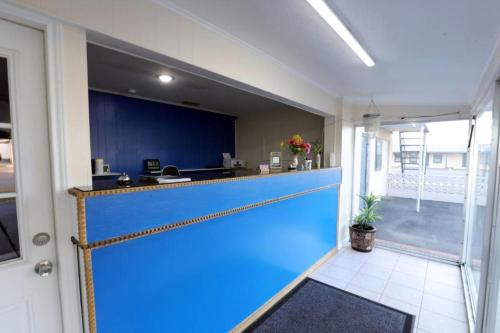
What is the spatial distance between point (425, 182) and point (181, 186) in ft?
28.7

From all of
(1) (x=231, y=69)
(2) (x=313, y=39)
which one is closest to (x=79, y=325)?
(1) (x=231, y=69)

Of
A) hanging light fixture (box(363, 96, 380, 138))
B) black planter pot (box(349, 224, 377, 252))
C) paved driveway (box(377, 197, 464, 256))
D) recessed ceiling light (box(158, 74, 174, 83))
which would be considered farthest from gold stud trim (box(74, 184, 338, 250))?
paved driveway (box(377, 197, 464, 256))

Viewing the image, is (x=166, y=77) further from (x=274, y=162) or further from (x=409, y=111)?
(x=409, y=111)

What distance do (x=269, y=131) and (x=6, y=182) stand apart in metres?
4.45

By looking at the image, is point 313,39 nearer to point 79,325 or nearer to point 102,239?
point 102,239

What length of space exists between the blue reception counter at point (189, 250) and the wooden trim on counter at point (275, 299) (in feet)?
0.08

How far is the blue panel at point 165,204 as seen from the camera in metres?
1.21

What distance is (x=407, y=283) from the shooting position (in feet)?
9.81

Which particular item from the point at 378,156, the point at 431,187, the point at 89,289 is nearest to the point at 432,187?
the point at 431,187

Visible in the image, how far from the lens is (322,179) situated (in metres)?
3.30

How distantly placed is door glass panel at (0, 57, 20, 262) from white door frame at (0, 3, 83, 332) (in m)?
0.15

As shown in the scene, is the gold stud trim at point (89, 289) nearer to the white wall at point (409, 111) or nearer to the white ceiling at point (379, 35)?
the white ceiling at point (379, 35)

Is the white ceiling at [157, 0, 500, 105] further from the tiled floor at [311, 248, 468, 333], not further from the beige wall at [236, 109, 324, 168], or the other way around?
the tiled floor at [311, 248, 468, 333]

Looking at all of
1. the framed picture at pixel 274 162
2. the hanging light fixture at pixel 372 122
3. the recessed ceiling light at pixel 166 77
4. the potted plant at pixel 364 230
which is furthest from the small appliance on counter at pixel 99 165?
the potted plant at pixel 364 230
